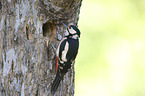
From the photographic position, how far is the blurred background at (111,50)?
25.8 feet

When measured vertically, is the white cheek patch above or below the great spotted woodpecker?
above

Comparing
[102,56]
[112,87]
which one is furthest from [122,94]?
[102,56]

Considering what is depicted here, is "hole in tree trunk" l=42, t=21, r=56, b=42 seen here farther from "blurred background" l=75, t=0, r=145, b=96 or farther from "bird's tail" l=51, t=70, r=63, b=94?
"blurred background" l=75, t=0, r=145, b=96

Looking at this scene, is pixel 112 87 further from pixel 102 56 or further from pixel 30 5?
pixel 30 5

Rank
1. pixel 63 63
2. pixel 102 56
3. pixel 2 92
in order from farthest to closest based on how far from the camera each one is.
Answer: pixel 102 56, pixel 63 63, pixel 2 92

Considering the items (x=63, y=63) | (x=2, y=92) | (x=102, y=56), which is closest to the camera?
(x=2, y=92)

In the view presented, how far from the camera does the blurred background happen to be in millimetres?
7859

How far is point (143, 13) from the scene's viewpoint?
835 cm

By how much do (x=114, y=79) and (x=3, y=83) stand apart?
509 centimetres

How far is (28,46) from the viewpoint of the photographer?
11.2 feet

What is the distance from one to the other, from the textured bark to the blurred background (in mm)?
4234

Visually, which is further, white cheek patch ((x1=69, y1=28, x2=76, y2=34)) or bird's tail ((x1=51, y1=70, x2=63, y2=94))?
white cheek patch ((x1=69, y1=28, x2=76, y2=34))

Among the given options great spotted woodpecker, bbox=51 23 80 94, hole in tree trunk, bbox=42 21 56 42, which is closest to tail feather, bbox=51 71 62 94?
great spotted woodpecker, bbox=51 23 80 94

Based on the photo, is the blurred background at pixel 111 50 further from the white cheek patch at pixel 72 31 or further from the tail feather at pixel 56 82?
the tail feather at pixel 56 82
